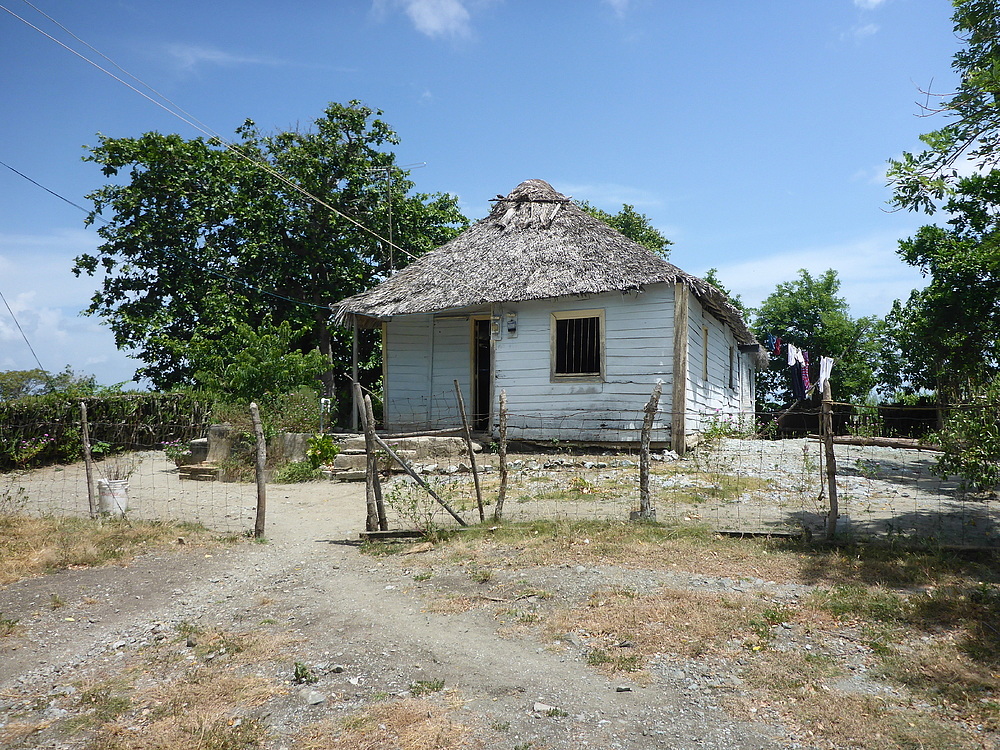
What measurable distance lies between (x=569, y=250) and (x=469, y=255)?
2.31 meters

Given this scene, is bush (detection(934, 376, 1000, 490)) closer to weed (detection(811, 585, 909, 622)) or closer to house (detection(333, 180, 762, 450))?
weed (detection(811, 585, 909, 622))

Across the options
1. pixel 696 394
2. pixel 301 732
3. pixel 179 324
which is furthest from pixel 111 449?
pixel 301 732

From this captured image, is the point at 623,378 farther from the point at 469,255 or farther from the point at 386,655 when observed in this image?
the point at 386,655

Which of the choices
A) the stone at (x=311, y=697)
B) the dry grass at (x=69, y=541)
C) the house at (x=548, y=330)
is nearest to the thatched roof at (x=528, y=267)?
the house at (x=548, y=330)

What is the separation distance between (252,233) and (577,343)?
13.0 meters

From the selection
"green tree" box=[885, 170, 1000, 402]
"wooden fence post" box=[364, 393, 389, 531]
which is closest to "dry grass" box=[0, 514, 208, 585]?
"wooden fence post" box=[364, 393, 389, 531]

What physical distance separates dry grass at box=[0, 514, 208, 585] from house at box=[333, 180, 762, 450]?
20.3 ft

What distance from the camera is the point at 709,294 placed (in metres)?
13.2

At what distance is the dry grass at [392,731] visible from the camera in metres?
3.53

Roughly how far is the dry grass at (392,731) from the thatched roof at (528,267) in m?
9.34

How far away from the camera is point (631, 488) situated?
9406 millimetres

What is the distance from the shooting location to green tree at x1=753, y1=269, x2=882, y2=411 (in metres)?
23.9

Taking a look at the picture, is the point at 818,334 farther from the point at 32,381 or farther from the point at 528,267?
the point at 32,381

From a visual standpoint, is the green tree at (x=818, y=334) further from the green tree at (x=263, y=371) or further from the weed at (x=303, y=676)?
the weed at (x=303, y=676)
